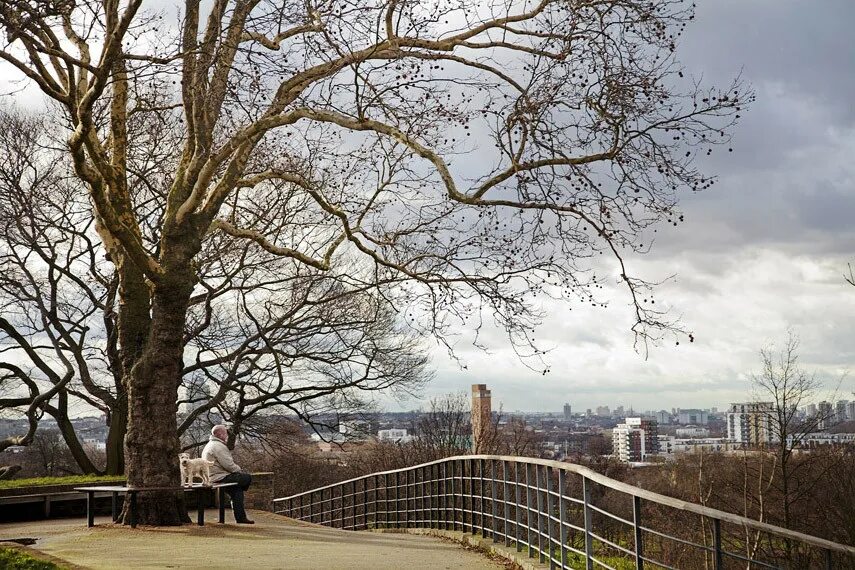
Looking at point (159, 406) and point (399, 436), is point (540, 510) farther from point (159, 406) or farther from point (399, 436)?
point (399, 436)

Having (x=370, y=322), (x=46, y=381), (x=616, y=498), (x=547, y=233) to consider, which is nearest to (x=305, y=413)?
(x=370, y=322)

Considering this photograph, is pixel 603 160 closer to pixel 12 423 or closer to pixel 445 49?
pixel 445 49

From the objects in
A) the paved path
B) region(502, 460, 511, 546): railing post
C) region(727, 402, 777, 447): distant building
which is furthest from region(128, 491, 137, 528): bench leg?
region(727, 402, 777, 447): distant building

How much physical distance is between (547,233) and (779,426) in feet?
69.0

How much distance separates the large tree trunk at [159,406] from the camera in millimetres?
15102

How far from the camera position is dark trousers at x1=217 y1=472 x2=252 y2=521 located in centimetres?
1474

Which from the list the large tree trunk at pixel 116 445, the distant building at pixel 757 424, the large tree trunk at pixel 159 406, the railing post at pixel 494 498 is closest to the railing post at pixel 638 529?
the railing post at pixel 494 498

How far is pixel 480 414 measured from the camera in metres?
51.0

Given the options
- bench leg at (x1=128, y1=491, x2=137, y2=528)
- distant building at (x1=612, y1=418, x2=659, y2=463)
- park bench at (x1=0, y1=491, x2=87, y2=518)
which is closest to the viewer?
bench leg at (x1=128, y1=491, x2=137, y2=528)

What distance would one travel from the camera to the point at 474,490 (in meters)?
13.1

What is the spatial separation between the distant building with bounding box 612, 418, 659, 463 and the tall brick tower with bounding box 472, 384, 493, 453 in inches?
765

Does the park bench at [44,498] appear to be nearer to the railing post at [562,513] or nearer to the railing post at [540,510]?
the railing post at [540,510]

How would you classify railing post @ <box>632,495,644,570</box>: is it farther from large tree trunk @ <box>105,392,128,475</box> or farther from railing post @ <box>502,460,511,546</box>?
large tree trunk @ <box>105,392,128,475</box>

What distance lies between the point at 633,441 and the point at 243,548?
230 feet
